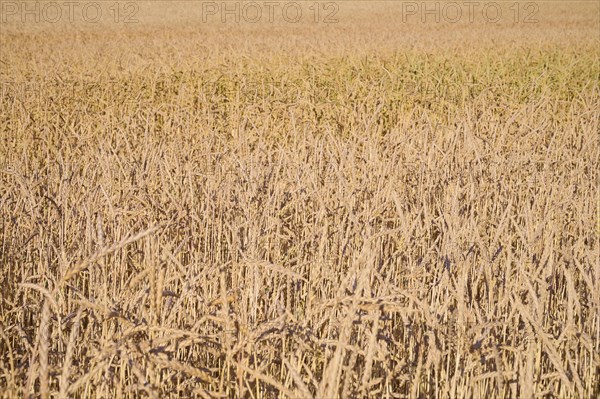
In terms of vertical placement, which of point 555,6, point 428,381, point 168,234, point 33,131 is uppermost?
point 555,6

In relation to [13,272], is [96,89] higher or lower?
higher

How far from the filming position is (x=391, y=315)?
6.73ft

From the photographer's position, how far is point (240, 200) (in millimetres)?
2633

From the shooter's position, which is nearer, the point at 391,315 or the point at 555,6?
the point at 391,315

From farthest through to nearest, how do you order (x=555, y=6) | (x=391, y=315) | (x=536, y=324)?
1. (x=555, y=6)
2. (x=391, y=315)
3. (x=536, y=324)

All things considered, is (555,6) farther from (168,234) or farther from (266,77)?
(168,234)

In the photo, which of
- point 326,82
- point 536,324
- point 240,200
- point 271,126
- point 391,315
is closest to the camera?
point 536,324

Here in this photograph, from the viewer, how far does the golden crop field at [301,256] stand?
1.52m

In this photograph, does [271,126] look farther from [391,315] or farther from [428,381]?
[428,381]

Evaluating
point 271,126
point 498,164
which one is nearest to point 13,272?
point 498,164

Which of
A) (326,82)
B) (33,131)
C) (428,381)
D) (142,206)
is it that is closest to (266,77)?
(326,82)

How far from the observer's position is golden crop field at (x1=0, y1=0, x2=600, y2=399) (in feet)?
5.00

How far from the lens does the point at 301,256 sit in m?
2.41

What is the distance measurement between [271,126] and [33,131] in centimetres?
169
